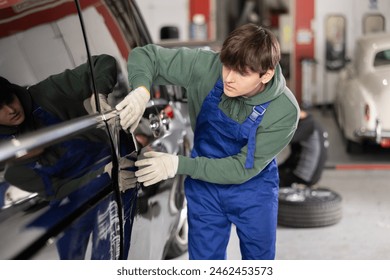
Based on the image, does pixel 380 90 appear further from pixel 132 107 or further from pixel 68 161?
pixel 68 161

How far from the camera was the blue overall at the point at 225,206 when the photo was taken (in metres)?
1.92

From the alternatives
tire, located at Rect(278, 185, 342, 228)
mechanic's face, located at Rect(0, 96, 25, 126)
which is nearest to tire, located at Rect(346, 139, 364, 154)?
tire, located at Rect(278, 185, 342, 228)

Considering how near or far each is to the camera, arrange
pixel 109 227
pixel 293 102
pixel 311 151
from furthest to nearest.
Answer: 1. pixel 311 151
2. pixel 293 102
3. pixel 109 227

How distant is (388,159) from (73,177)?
4221mm

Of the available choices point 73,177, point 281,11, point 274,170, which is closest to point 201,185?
point 274,170

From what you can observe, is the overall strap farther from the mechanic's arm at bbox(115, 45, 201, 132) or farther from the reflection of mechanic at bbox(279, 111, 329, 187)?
the reflection of mechanic at bbox(279, 111, 329, 187)

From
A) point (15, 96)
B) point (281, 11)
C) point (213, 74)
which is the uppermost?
point (15, 96)

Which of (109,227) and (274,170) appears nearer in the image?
(109,227)

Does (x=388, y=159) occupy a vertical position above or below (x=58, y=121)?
below

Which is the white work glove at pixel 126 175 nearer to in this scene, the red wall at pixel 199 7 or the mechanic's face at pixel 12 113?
the mechanic's face at pixel 12 113

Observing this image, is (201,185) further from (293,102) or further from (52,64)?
(52,64)

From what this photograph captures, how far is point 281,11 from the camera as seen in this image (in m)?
15.7

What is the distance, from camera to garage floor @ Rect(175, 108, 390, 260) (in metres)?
2.76

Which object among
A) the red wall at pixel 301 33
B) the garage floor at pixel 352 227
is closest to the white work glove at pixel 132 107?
the garage floor at pixel 352 227
